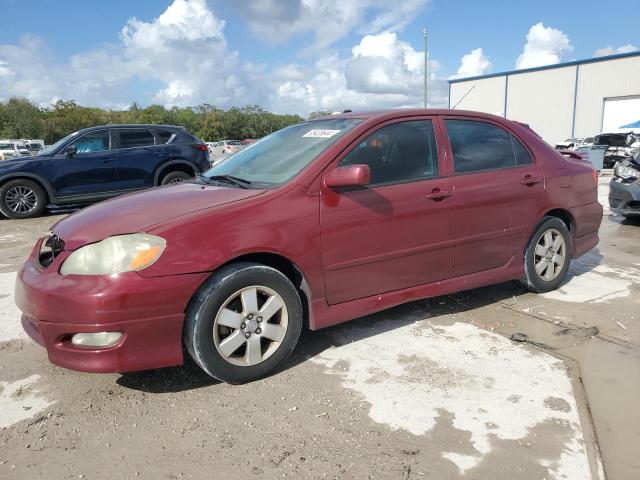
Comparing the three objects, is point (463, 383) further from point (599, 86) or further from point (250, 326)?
point (599, 86)

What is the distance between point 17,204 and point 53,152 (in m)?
1.13

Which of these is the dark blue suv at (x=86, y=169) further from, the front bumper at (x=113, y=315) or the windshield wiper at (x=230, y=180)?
the front bumper at (x=113, y=315)

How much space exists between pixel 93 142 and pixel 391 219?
7665 millimetres

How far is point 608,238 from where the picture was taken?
702 cm

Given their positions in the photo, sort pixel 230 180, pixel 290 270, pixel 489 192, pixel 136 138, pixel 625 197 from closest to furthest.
Answer: pixel 290 270, pixel 230 180, pixel 489 192, pixel 625 197, pixel 136 138

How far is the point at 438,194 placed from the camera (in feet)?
11.9

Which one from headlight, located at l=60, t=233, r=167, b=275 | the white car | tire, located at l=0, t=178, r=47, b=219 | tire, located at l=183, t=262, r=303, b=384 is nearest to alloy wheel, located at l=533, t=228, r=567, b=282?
tire, located at l=183, t=262, r=303, b=384

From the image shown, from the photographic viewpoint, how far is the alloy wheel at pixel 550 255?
4398 mm

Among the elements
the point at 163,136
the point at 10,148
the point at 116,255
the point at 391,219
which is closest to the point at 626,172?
the point at 391,219

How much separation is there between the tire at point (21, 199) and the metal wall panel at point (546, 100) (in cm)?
3549

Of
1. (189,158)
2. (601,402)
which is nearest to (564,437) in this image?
(601,402)

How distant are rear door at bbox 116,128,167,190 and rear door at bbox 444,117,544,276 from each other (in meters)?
7.03

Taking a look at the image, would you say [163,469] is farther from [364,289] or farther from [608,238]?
[608,238]

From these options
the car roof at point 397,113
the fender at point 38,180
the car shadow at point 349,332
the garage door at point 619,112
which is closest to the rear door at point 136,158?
the fender at point 38,180
